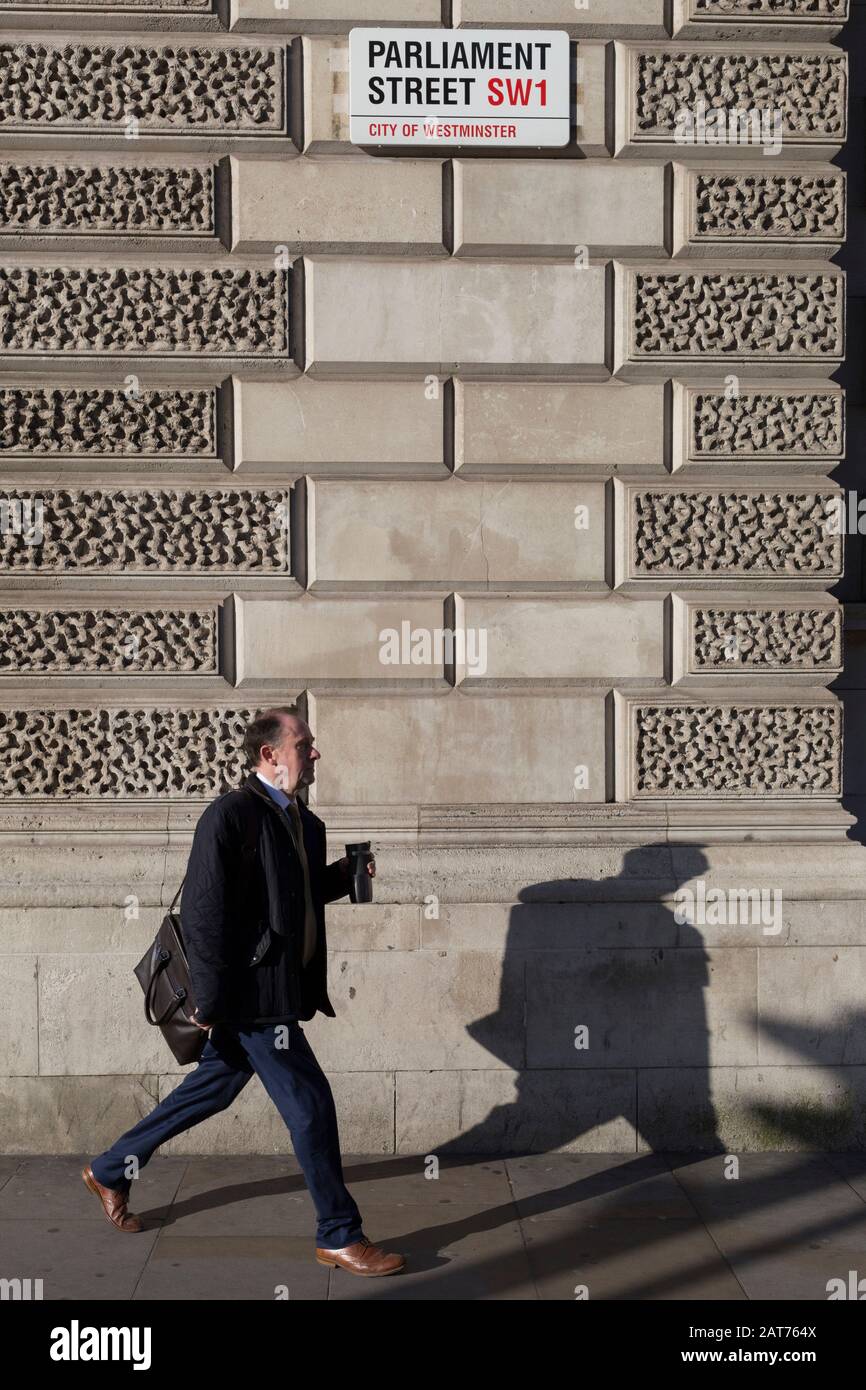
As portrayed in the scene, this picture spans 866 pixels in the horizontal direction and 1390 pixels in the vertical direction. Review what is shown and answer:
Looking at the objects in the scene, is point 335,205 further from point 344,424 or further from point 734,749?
point 734,749

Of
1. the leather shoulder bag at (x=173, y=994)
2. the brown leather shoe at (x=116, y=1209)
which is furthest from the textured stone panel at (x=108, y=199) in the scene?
the brown leather shoe at (x=116, y=1209)

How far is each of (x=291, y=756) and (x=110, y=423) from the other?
7.57 ft

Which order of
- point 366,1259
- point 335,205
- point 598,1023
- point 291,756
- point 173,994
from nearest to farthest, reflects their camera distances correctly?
point 366,1259
point 291,756
point 173,994
point 598,1023
point 335,205

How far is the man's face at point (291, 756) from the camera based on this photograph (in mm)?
5125

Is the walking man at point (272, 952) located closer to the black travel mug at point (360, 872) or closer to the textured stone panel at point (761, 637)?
the black travel mug at point (360, 872)

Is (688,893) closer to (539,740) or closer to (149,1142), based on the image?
(539,740)

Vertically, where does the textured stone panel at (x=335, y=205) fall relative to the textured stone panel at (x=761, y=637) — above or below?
above

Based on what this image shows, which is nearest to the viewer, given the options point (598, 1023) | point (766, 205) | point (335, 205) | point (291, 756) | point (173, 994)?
point (291, 756)

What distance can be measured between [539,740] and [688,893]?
100cm

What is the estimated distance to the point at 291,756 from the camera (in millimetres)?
5129

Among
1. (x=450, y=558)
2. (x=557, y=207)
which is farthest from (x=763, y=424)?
(x=450, y=558)

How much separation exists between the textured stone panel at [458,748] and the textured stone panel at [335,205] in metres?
2.16
